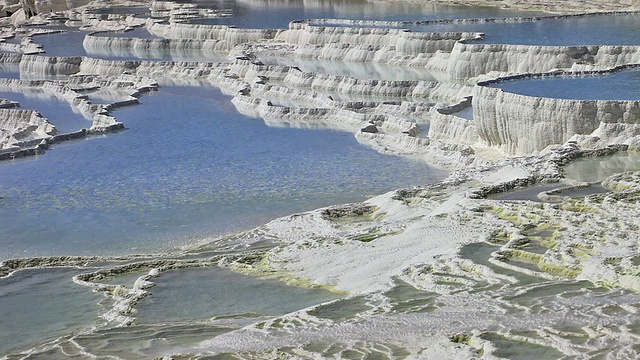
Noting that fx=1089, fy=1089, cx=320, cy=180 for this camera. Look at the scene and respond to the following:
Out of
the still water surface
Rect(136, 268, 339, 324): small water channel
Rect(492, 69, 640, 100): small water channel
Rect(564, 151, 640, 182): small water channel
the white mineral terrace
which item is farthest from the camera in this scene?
Rect(492, 69, 640, 100): small water channel

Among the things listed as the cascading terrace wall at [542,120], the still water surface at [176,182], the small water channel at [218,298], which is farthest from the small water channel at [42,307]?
the cascading terrace wall at [542,120]

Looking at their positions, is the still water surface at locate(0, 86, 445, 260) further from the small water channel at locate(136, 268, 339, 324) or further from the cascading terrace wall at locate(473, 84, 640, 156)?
the small water channel at locate(136, 268, 339, 324)

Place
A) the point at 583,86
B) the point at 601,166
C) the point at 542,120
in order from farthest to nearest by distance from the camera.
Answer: the point at 583,86 < the point at 542,120 < the point at 601,166

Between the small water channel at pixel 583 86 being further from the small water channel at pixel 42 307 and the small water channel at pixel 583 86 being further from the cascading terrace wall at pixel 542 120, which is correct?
the small water channel at pixel 42 307

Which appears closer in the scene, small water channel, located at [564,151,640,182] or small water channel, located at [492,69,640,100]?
small water channel, located at [564,151,640,182]

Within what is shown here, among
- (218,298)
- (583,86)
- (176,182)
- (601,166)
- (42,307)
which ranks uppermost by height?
(583,86)

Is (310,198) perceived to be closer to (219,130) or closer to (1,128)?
(219,130)

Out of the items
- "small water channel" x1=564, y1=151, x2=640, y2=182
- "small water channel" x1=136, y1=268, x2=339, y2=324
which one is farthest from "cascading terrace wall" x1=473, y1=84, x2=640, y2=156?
"small water channel" x1=136, y1=268, x2=339, y2=324

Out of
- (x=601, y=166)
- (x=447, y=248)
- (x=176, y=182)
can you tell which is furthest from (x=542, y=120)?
(x=447, y=248)

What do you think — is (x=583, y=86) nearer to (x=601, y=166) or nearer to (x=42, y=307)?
(x=601, y=166)
